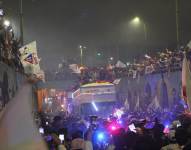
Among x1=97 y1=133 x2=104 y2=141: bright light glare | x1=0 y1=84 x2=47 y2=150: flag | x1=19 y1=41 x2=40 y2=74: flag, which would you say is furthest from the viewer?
x1=19 y1=41 x2=40 y2=74: flag

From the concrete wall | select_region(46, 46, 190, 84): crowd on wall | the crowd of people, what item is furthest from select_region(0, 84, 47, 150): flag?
select_region(46, 46, 190, 84): crowd on wall

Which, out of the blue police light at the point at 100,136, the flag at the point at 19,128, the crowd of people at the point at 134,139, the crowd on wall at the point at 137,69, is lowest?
the blue police light at the point at 100,136

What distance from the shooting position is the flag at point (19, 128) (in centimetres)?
428

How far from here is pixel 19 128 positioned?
4406 mm

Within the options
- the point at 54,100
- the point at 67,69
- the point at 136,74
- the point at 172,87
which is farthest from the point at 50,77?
the point at 172,87

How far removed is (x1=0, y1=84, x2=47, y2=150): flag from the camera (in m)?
4.28

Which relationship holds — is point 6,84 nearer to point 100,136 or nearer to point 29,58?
point 100,136

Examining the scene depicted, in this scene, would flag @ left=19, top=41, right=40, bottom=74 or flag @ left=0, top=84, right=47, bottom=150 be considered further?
flag @ left=19, top=41, right=40, bottom=74

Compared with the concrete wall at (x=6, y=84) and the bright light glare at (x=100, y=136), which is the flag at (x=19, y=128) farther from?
the bright light glare at (x=100, y=136)

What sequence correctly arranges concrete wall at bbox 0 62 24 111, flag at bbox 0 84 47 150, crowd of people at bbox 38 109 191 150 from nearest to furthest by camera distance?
1. flag at bbox 0 84 47 150
2. crowd of people at bbox 38 109 191 150
3. concrete wall at bbox 0 62 24 111

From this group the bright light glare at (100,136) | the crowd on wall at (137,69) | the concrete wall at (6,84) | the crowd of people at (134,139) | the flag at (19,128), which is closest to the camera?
the flag at (19,128)

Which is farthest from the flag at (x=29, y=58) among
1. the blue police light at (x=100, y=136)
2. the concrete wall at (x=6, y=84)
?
the blue police light at (x=100, y=136)

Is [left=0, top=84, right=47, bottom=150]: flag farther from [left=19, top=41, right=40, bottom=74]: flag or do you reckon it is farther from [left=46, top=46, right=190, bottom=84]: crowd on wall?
[left=46, top=46, right=190, bottom=84]: crowd on wall

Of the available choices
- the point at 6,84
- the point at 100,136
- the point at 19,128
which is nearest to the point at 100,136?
the point at 100,136
